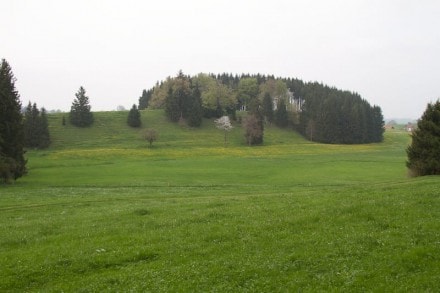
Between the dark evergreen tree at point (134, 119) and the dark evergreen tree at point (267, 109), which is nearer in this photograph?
the dark evergreen tree at point (134, 119)

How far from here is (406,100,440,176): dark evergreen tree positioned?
41.8m

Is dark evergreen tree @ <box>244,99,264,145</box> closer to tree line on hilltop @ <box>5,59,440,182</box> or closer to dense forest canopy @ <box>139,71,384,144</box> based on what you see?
tree line on hilltop @ <box>5,59,440,182</box>

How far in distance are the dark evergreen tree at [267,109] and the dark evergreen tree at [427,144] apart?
117 m

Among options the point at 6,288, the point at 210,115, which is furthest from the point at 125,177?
the point at 210,115

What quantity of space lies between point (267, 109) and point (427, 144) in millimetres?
119234

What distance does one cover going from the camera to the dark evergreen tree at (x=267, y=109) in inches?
6324

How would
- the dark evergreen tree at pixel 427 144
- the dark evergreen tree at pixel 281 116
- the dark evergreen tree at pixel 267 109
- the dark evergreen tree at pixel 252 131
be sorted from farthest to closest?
the dark evergreen tree at pixel 267 109 → the dark evergreen tree at pixel 281 116 → the dark evergreen tree at pixel 252 131 → the dark evergreen tree at pixel 427 144

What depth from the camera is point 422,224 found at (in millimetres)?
16094

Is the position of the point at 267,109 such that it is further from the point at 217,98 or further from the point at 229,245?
the point at 229,245

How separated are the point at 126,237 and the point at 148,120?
12728cm

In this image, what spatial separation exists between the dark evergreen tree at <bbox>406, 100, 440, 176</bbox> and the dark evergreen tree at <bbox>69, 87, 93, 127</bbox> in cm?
10747

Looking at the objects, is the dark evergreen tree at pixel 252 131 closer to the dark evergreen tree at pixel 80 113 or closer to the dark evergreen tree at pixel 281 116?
the dark evergreen tree at pixel 281 116

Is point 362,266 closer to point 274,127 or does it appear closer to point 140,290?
point 140,290

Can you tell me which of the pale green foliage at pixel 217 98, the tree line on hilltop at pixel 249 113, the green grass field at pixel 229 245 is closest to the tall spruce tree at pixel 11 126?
the green grass field at pixel 229 245
